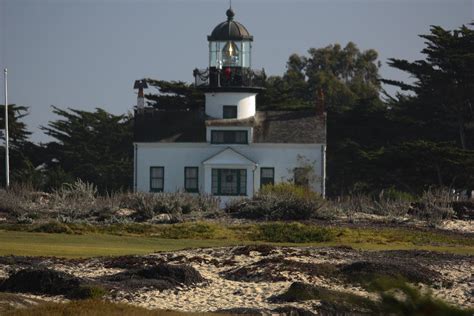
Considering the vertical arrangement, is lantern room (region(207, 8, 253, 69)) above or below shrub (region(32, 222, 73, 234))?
above

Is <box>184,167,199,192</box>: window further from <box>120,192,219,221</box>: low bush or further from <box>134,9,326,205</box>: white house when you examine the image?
<box>120,192,219,221</box>: low bush

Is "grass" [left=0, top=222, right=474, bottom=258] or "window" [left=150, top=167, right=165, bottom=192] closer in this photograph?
"grass" [left=0, top=222, right=474, bottom=258]

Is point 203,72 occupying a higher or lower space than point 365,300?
higher

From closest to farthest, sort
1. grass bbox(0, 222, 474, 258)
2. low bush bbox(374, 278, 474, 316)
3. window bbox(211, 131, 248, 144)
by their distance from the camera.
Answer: low bush bbox(374, 278, 474, 316) < grass bbox(0, 222, 474, 258) < window bbox(211, 131, 248, 144)

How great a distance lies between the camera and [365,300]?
10.4m

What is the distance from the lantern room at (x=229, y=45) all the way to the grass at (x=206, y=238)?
20618 millimetres

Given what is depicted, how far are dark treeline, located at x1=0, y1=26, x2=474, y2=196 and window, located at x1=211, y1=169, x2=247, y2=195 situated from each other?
18.3 ft

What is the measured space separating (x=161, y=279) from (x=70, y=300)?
235 cm

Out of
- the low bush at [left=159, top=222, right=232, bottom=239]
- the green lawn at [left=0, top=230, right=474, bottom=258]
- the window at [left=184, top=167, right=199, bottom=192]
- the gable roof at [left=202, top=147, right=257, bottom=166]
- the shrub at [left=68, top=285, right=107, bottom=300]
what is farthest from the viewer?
the window at [left=184, top=167, right=199, bottom=192]

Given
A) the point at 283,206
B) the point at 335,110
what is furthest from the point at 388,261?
the point at 335,110

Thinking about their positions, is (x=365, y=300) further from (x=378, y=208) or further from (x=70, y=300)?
(x=378, y=208)

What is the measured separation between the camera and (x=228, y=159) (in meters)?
55.3

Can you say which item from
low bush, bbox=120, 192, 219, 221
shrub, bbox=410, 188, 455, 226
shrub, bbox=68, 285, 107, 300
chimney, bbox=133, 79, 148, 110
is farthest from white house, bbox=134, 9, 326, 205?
shrub, bbox=68, 285, 107, 300

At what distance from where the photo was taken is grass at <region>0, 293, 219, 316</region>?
58.8ft
